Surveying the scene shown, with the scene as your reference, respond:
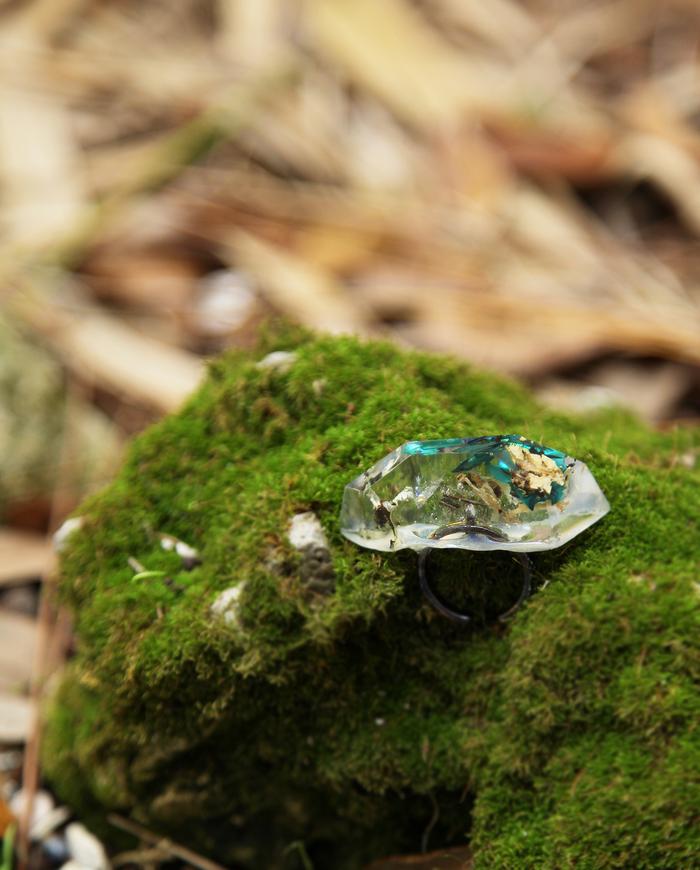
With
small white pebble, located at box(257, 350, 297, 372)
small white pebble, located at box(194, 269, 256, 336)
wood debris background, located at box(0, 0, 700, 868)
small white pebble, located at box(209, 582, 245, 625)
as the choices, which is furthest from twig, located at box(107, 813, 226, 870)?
small white pebble, located at box(194, 269, 256, 336)

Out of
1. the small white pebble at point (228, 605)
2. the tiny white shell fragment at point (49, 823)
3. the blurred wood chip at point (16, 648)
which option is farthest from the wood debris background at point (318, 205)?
the small white pebble at point (228, 605)

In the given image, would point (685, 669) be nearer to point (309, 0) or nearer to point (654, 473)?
point (654, 473)

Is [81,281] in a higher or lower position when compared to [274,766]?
lower

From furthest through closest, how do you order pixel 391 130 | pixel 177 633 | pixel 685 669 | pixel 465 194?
pixel 391 130 → pixel 465 194 → pixel 177 633 → pixel 685 669

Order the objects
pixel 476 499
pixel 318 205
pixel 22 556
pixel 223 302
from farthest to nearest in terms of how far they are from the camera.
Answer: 1. pixel 318 205
2. pixel 223 302
3. pixel 22 556
4. pixel 476 499

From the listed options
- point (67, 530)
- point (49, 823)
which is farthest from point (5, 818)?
point (67, 530)

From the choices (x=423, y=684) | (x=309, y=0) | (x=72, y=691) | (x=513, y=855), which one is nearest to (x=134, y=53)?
(x=309, y=0)

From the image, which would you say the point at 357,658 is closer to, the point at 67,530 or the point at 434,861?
the point at 434,861
